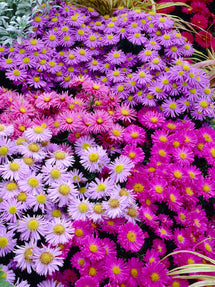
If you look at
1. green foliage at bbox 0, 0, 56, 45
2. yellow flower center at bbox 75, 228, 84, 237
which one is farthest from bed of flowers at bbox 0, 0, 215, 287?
green foliage at bbox 0, 0, 56, 45

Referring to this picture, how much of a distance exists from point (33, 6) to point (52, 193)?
194cm

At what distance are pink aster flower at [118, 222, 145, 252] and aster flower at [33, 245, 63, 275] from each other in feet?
0.92

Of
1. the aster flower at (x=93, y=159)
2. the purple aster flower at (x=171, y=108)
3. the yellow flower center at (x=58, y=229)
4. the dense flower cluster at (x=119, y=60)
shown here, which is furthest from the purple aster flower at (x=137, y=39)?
the yellow flower center at (x=58, y=229)

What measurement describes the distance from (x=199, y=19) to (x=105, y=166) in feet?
7.87

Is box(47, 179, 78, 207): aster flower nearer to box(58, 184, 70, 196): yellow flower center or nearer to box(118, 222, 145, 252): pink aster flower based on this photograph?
box(58, 184, 70, 196): yellow flower center

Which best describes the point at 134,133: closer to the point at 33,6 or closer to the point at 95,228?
the point at 95,228

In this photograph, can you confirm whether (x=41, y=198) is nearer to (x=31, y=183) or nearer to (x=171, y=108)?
(x=31, y=183)

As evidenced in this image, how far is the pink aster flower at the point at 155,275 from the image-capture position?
119cm

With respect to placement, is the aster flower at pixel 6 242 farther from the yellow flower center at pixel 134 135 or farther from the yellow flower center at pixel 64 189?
the yellow flower center at pixel 134 135

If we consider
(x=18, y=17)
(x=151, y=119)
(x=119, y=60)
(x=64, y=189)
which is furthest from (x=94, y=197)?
(x=18, y=17)

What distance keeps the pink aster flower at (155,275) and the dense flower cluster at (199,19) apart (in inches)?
91.4

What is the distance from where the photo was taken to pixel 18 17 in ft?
7.23

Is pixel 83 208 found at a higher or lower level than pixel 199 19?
lower

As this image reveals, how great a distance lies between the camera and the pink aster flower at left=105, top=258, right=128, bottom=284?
1169mm
